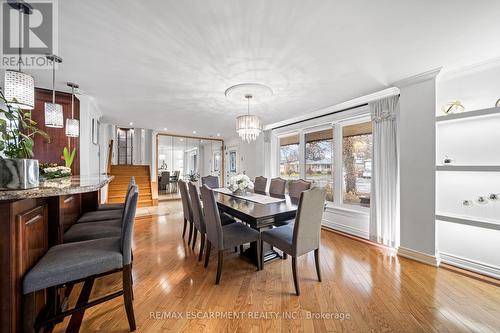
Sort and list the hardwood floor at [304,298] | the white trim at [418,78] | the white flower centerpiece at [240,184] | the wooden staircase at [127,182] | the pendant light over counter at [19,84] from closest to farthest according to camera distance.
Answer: the pendant light over counter at [19,84] < the hardwood floor at [304,298] < the white trim at [418,78] < the white flower centerpiece at [240,184] < the wooden staircase at [127,182]

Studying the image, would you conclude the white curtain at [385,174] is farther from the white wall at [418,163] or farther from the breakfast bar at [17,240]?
the breakfast bar at [17,240]

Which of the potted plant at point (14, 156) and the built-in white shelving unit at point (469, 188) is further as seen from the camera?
the built-in white shelving unit at point (469, 188)

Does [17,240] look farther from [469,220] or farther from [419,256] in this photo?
[469,220]

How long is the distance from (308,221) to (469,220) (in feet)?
6.27

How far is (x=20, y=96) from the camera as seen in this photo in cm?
137

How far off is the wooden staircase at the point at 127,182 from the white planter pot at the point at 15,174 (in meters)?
5.24

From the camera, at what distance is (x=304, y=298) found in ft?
5.87

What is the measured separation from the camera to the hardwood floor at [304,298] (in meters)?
1.49

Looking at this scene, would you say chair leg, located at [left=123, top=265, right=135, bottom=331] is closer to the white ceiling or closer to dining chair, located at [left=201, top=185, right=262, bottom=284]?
dining chair, located at [left=201, top=185, right=262, bottom=284]

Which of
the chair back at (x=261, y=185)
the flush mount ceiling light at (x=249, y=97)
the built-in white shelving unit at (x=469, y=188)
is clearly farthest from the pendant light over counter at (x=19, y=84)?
the built-in white shelving unit at (x=469, y=188)

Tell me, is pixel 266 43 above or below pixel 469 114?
above

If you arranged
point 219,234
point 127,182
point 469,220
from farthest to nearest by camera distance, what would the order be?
point 127,182 < point 469,220 < point 219,234

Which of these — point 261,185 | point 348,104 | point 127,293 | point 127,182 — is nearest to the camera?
point 127,293

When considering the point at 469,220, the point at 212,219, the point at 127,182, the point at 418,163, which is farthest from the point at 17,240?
the point at 127,182
